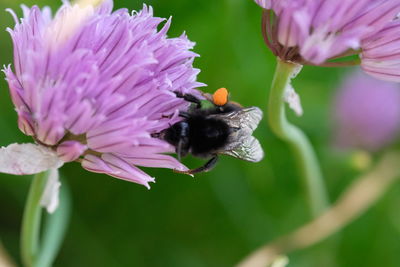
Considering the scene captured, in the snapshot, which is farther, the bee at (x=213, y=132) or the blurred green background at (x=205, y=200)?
the blurred green background at (x=205, y=200)

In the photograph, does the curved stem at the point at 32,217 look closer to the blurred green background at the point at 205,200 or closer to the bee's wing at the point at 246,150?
the bee's wing at the point at 246,150

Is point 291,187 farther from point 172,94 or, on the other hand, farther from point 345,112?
point 172,94

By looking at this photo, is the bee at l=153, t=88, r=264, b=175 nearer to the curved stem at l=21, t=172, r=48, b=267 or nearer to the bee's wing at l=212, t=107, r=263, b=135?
the bee's wing at l=212, t=107, r=263, b=135

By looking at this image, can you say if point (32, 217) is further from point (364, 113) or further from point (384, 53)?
point (364, 113)

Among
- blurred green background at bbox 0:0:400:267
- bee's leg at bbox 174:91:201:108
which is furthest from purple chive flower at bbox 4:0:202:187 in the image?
blurred green background at bbox 0:0:400:267

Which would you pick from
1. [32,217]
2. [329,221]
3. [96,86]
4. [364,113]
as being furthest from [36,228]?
[364,113]

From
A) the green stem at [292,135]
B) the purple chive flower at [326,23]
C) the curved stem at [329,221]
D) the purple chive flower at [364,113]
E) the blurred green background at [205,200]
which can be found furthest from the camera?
the purple chive flower at [364,113]

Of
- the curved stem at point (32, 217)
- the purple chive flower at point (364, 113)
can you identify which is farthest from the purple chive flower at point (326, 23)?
the purple chive flower at point (364, 113)
